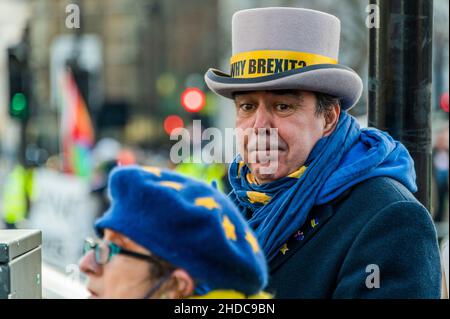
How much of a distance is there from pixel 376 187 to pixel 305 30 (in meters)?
0.57

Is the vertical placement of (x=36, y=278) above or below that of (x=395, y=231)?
below

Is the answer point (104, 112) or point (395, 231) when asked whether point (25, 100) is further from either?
point (104, 112)

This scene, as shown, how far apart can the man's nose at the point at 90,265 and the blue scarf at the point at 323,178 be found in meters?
0.71

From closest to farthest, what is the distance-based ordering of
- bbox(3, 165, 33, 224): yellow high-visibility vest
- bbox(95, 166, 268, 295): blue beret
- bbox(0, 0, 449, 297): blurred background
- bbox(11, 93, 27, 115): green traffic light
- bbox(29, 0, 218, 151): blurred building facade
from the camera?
bbox(95, 166, 268, 295): blue beret < bbox(3, 165, 33, 224): yellow high-visibility vest < bbox(11, 93, 27, 115): green traffic light < bbox(0, 0, 449, 297): blurred background < bbox(29, 0, 218, 151): blurred building facade

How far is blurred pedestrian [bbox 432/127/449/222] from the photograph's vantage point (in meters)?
14.8

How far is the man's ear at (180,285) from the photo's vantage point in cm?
203

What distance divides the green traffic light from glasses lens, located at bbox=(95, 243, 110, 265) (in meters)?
12.7

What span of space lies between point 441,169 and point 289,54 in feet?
43.8

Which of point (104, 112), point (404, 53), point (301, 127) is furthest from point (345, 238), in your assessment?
point (104, 112)

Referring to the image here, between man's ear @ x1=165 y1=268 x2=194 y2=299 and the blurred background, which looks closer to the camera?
man's ear @ x1=165 y1=268 x2=194 y2=299

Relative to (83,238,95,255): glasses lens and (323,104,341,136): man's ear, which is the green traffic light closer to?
(323,104,341,136): man's ear

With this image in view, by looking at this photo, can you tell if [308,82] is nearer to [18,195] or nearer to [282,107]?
[282,107]

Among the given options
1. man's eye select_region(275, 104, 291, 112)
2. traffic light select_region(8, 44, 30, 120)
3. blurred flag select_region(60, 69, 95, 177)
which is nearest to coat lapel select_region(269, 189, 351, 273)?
man's eye select_region(275, 104, 291, 112)

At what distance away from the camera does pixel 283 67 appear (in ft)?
9.20
